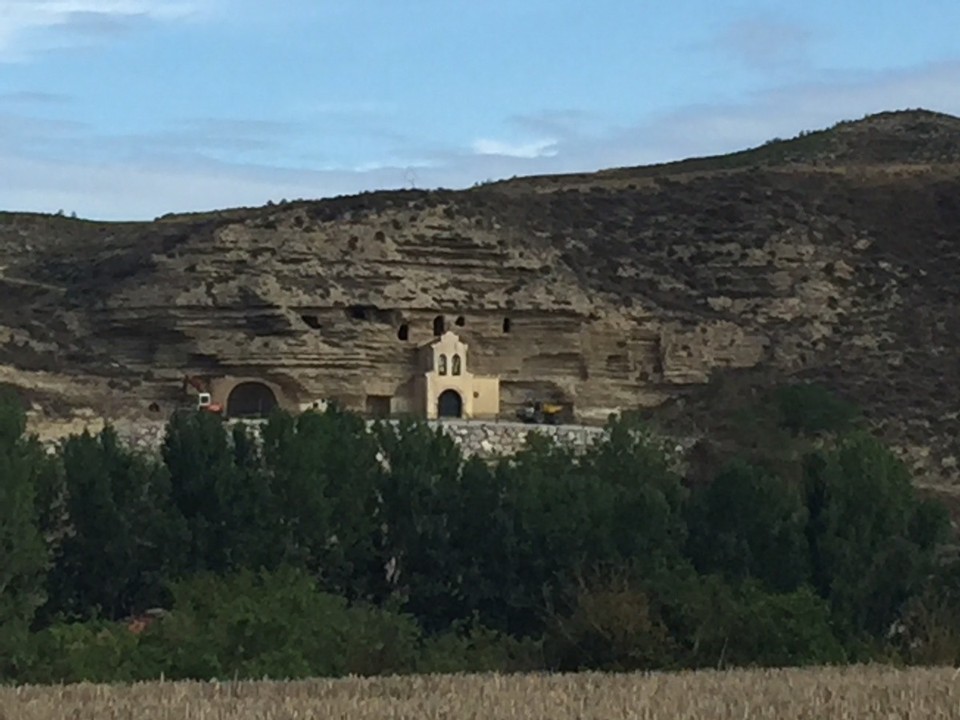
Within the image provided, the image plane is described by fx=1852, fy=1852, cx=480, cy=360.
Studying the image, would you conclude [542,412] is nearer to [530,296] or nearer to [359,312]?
[530,296]

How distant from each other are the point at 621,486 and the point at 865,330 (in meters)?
23.8

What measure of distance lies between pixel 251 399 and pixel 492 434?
731cm

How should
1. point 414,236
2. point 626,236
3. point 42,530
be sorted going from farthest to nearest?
point 626,236
point 414,236
point 42,530

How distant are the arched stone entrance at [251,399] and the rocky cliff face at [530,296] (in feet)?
2.04

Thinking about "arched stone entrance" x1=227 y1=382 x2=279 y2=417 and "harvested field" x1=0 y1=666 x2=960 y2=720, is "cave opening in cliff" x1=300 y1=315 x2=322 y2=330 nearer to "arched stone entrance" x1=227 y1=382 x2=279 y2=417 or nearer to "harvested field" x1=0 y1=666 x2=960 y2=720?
"arched stone entrance" x1=227 y1=382 x2=279 y2=417

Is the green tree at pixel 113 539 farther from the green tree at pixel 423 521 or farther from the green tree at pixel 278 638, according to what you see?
the green tree at pixel 423 521

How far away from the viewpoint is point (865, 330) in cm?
5531

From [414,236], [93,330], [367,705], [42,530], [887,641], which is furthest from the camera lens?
[414,236]

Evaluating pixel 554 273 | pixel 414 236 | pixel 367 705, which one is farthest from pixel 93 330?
pixel 367 705

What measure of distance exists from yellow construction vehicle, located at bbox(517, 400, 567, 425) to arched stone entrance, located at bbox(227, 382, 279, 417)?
6607 mm

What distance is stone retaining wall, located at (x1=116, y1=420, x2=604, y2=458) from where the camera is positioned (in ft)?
140

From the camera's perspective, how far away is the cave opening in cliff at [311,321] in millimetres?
49375

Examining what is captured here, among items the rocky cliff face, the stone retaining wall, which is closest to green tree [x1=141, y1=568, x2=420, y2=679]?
the stone retaining wall

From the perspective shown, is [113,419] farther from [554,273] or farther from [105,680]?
[105,680]
